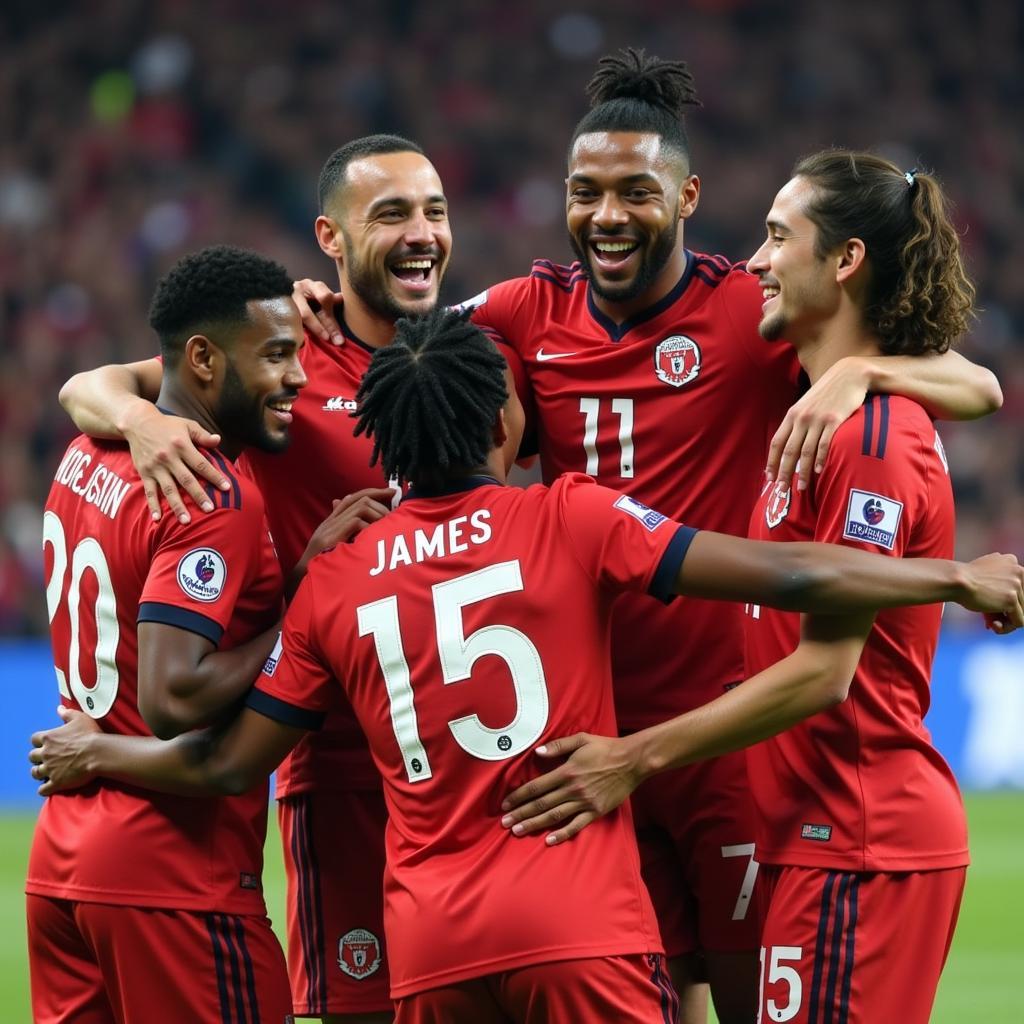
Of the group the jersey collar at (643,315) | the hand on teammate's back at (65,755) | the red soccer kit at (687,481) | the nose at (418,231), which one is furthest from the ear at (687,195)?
the hand on teammate's back at (65,755)

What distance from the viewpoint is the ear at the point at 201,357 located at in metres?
4.27

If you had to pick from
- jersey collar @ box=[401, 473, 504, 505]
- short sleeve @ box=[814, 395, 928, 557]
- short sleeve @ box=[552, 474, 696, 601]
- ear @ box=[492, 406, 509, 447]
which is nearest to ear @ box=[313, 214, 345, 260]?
ear @ box=[492, 406, 509, 447]

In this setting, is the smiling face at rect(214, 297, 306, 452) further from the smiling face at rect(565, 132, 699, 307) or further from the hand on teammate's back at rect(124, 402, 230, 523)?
the smiling face at rect(565, 132, 699, 307)

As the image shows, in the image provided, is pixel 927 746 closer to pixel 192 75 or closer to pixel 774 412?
pixel 774 412

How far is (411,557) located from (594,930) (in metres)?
0.88

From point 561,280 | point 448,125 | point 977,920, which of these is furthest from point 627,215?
point 448,125

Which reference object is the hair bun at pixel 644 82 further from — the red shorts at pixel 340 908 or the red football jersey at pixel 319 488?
the red shorts at pixel 340 908

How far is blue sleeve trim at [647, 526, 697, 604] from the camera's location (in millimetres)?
3572

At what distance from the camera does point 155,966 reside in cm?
399

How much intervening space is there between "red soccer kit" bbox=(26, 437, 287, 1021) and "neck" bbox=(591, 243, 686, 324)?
1.24 m

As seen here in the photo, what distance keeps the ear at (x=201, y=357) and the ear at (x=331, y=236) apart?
961mm

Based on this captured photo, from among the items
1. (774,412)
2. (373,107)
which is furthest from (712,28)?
(774,412)

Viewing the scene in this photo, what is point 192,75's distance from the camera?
1817 centimetres

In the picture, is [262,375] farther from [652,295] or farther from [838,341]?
[838,341]
